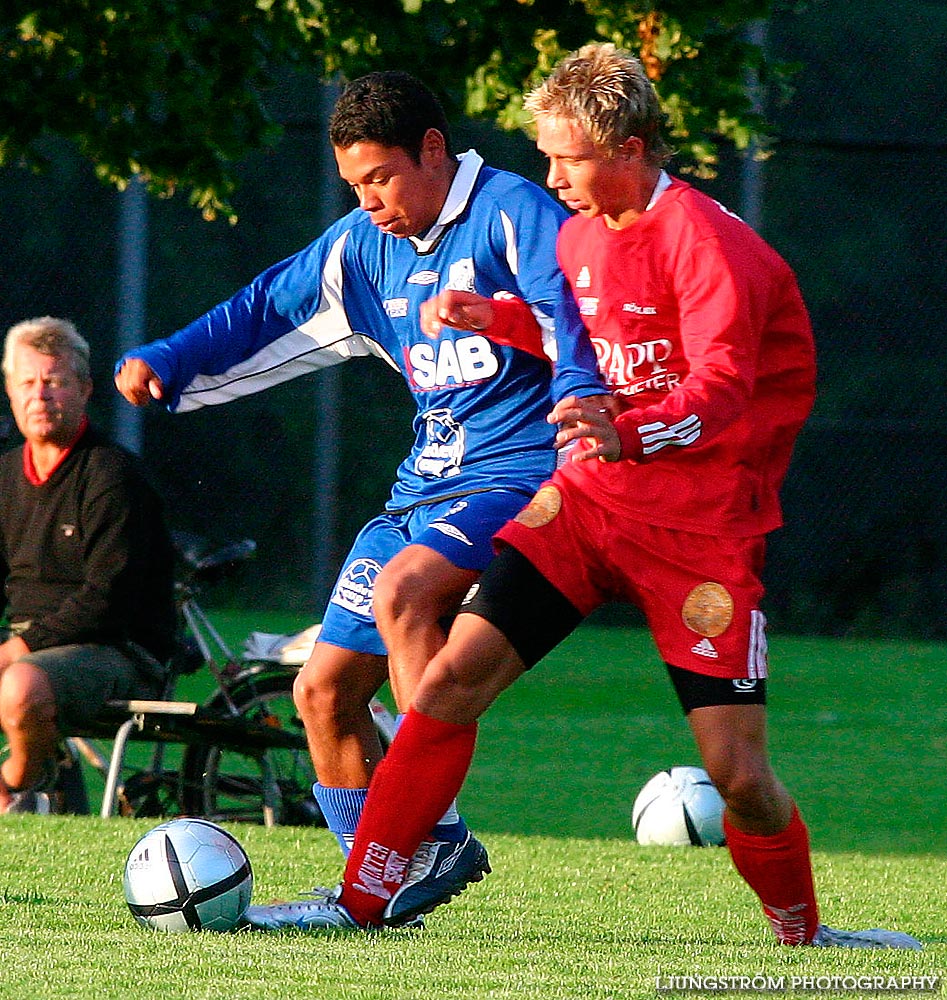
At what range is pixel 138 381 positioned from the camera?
445 cm

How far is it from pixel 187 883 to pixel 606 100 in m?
1.84

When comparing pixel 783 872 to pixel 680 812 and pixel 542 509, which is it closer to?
pixel 542 509

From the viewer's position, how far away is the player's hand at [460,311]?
4047 mm

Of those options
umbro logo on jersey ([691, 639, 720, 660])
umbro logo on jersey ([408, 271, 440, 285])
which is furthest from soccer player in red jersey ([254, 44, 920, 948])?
umbro logo on jersey ([408, 271, 440, 285])

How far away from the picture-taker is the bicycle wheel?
6992mm

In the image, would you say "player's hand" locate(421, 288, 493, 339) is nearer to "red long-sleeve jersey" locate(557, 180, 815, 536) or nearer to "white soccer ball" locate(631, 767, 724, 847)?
"red long-sleeve jersey" locate(557, 180, 815, 536)

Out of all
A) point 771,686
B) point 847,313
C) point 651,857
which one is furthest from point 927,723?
point 651,857

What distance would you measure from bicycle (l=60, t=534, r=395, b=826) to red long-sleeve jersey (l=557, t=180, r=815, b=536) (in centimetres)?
275

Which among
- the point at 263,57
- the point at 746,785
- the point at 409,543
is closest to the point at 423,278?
the point at 409,543

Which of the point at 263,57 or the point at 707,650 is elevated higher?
the point at 263,57

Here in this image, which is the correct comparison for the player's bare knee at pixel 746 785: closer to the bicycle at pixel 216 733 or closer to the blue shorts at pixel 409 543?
the blue shorts at pixel 409 543

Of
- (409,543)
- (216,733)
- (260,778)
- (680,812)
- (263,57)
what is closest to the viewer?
(409,543)

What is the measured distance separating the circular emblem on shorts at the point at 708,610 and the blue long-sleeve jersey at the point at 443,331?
0.62m

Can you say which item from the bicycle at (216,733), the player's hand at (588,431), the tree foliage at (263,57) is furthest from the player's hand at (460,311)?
the tree foliage at (263,57)
